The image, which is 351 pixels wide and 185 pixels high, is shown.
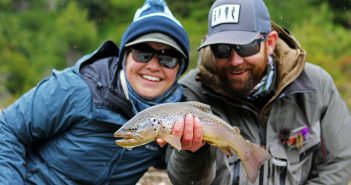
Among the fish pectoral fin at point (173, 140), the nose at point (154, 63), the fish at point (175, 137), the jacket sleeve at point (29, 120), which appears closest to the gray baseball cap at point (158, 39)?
the nose at point (154, 63)

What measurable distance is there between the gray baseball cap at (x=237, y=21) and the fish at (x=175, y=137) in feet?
2.36

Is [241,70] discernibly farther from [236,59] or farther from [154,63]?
[154,63]

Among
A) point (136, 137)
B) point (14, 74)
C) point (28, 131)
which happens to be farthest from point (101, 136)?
point (14, 74)

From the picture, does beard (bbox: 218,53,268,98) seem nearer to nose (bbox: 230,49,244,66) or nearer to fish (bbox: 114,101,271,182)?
nose (bbox: 230,49,244,66)

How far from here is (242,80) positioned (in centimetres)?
383

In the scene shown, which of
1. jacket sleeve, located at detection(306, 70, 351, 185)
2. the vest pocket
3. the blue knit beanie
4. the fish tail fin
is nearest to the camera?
the fish tail fin

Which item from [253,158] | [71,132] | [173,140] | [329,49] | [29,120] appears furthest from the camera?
[329,49]

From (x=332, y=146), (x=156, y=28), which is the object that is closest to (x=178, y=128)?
(x=156, y=28)

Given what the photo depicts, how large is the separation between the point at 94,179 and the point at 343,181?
1.64 meters

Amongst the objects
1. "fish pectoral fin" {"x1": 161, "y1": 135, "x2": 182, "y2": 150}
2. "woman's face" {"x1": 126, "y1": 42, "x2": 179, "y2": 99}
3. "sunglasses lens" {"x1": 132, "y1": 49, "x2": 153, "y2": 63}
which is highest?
"sunglasses lens" {"x1": 132, "y1": 49, "x2": 153, "y2": 63}

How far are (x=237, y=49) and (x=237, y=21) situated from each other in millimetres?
205

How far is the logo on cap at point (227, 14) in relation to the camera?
12.7 ft

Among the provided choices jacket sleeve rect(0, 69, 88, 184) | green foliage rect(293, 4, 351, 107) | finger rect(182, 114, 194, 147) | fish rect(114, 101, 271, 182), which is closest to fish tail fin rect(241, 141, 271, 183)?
fish rect(114, 101, 271, 182)

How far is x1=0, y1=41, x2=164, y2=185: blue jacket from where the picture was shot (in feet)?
11.9
